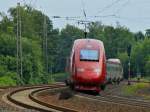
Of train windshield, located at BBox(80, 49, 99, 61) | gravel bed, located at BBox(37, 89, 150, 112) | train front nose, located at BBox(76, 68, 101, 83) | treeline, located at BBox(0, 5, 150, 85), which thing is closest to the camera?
gravel bed, located at BBox(37, 89, 150, 112)

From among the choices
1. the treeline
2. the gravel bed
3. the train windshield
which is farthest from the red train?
the treeline

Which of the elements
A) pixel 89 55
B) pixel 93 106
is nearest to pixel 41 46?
pixel 89 55

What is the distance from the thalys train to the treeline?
39.5 feet

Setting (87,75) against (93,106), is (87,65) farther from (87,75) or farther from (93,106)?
(93,106)

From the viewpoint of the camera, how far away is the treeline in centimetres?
8531

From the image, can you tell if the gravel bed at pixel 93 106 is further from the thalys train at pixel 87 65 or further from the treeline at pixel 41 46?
the treeline at pixel 41 46

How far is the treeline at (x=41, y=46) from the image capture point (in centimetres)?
8531

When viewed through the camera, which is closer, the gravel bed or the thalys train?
the gravel bed

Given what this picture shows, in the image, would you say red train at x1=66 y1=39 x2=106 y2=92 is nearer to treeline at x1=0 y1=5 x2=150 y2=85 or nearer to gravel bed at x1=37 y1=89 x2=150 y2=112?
gravel bed at x1=37 y1=89 x2=150 y2=112

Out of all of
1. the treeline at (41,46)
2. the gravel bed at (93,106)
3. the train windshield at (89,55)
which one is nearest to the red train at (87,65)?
the train windshield at (89,55)

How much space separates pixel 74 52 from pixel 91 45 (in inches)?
53.7

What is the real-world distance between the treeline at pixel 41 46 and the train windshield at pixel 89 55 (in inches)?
484

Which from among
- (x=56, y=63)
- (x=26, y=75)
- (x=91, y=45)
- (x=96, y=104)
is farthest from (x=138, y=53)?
(x=96, y=104)

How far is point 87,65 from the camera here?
3694cm
